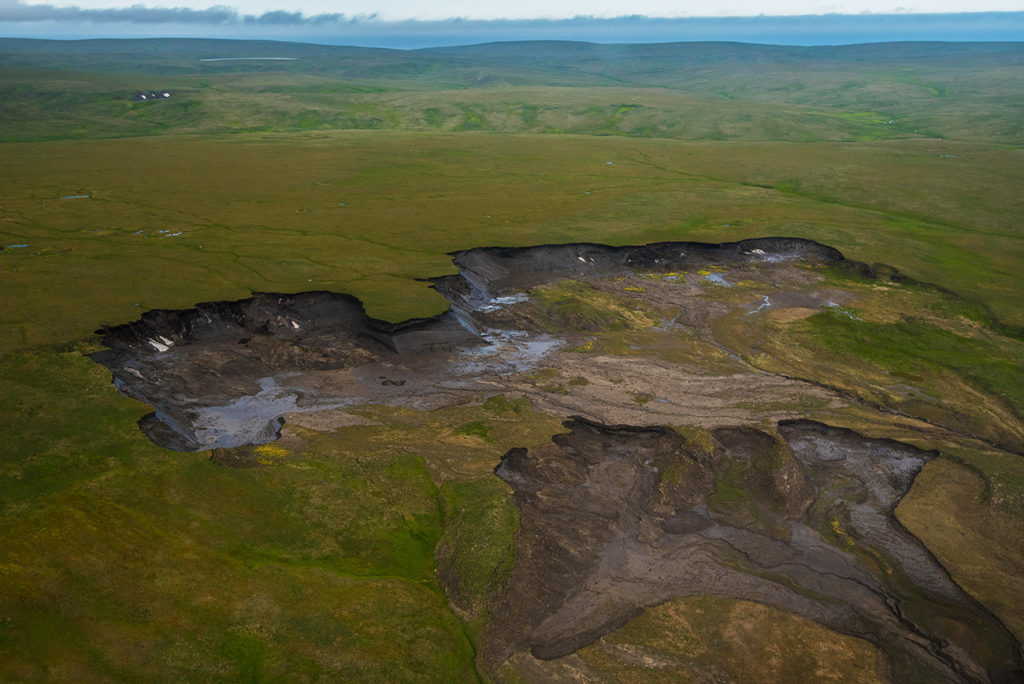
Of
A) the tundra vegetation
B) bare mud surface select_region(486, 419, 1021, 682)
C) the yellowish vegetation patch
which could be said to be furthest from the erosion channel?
the yellowish vegetation patch

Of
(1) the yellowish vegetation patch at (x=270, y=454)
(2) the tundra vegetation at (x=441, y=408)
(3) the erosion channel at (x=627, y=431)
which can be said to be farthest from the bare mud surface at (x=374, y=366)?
(1) the yellowish vegetation patch at (x=270, y=454)

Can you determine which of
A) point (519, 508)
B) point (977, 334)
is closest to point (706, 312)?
point (977, 334)

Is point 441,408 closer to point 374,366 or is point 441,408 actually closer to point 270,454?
point 374,366

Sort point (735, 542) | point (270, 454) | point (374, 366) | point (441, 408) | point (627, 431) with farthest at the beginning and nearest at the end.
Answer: point (374, 366) → point (441, 408) → point (627, 431) → point (270, 454) → point (735, 542)

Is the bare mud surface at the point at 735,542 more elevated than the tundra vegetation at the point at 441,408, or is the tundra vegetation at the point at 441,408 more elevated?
the tundra vegetation at the point at 441,408

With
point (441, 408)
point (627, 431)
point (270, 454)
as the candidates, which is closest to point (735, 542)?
point (627, 431)

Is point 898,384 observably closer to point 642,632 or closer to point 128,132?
point 642,632

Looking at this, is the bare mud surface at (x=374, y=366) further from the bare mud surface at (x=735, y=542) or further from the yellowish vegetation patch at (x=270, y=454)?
the bare mud surface at (x=735, y=542)
